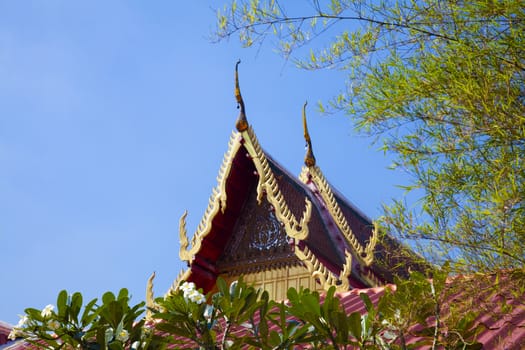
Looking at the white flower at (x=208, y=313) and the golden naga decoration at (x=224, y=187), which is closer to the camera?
the white flower at (x=208, y=313)

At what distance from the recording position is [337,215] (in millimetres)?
8211

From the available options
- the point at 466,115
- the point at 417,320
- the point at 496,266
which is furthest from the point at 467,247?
the point at 466,115

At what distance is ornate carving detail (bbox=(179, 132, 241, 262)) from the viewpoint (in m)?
7.73

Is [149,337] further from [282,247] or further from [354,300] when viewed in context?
[282,247]

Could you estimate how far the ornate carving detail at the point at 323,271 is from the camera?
6.50m

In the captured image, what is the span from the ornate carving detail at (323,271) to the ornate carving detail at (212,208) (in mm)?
1205

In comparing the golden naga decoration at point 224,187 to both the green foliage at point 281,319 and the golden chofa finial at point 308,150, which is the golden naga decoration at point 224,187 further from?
the green foliage at point 281,319

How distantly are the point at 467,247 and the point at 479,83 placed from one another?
0.74 metres

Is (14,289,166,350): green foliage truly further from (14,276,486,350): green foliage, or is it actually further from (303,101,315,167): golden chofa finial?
(303,101,315,167): golden chofa finial

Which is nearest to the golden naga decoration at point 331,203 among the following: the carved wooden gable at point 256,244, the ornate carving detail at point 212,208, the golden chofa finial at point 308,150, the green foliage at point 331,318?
the golden chofa finial at point 308,150

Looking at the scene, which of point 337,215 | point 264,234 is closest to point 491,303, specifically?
point 264,234

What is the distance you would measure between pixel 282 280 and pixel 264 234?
607 mm

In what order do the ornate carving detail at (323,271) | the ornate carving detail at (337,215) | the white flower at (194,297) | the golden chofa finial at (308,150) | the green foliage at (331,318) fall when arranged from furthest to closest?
the golden chofa finial at (308,150) < the ornate carving detail at (337,215) < the ornate carving detail at (323,271) < the white flower at (194,297) < the green foliage at (331,318)

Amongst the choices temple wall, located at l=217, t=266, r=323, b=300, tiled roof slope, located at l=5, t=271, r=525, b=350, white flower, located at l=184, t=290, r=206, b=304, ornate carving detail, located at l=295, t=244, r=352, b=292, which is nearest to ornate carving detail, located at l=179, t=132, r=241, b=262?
temple wall, located at l=217, t=266, r=323, b=300
